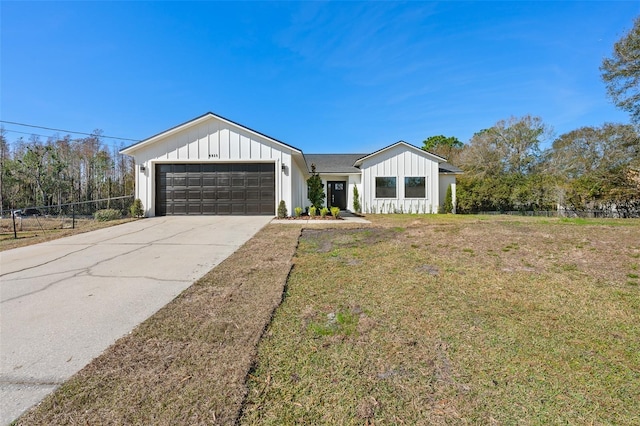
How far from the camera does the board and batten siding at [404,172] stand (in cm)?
1625

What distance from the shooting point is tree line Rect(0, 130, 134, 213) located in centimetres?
2261

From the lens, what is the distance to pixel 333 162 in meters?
19.6

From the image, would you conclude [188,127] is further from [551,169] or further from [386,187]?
[551,169]

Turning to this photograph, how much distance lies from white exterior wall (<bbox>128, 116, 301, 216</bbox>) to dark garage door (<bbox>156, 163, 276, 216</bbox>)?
0.29 meters

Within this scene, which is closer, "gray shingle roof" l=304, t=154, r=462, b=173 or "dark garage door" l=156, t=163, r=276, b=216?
"dark garage door" l=156, t=163, r=276, b=216

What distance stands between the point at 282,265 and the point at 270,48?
1195 cm

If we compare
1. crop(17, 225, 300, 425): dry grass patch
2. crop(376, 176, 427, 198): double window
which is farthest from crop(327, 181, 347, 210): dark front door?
crop(17, 225, 300, 425): dry grass patch

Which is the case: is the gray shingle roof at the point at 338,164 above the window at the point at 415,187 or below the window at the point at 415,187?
above

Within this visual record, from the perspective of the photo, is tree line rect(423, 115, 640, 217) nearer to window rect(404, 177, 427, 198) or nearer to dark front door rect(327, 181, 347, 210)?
window rect(404, 177, 427, 198)

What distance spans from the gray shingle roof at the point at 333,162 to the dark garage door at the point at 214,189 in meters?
6.38

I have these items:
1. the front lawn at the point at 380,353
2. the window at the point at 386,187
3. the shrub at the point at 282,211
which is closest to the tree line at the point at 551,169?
the window at the point at 386,187

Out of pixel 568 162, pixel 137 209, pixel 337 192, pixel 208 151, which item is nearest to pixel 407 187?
pixel 337 192

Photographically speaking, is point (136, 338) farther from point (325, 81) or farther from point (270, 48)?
point (325, 81)

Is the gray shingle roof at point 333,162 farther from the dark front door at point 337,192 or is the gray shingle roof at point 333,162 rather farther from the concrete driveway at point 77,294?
the concrete driveway at point 77,294
